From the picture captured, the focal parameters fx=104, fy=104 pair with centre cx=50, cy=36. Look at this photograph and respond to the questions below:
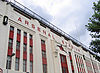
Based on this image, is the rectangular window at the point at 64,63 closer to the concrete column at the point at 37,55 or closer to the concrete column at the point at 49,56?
the concrete column at the point at 49,56

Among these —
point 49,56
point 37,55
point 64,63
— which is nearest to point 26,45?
point 37,55

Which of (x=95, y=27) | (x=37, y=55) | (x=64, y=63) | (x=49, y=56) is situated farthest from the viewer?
(x=64, y=63)

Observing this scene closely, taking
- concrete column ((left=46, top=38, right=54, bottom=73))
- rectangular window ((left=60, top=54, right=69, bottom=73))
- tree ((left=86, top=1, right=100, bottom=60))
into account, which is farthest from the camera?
rectangular window ((left=60, top=54, right=69, bottom=73))

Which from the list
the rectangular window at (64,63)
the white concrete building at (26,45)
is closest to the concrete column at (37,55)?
the white concrete building at (26,45)

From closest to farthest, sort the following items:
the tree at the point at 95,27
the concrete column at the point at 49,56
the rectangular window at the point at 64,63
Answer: the tree at the point at 95,27 < the concrete column at the point at 49,56 < the rectangular window at the point at 64,63

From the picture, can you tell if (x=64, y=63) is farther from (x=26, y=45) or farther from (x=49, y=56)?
(x=26, y=45)

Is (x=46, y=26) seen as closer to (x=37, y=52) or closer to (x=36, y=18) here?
(x=36, y=18)

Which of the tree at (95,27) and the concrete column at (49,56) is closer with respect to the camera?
the tree at (95,27)

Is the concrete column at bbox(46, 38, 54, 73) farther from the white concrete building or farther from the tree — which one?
the tree

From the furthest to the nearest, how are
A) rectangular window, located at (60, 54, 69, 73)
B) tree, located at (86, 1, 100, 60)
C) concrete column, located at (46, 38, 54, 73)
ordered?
rectangular window, located at (60, 54, 69, 73) → concrete column, located at (46, 38, 54, 73) → tree, located at (86, 1, 100, 60)

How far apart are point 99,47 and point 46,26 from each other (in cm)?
1644

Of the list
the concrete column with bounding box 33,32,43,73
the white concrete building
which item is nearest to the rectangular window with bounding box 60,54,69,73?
the white concrete building

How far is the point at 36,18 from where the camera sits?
2611cm

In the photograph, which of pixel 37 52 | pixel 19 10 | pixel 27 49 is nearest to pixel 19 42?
pixel 27 49
